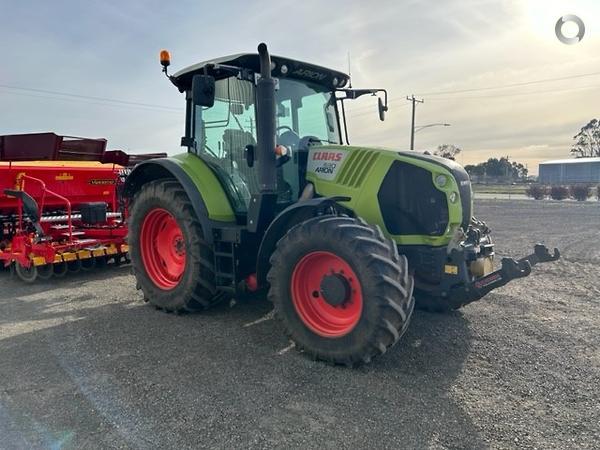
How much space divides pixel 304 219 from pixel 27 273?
15.4ft

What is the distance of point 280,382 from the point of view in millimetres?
3402

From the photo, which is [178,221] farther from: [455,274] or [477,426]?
[477,426]

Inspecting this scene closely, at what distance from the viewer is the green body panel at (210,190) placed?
185 inches

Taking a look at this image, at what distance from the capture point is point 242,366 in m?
3.67

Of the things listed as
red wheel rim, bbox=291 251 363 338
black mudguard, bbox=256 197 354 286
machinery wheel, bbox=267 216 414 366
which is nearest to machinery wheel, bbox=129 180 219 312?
black mudguard, bbox=256 197 354 286

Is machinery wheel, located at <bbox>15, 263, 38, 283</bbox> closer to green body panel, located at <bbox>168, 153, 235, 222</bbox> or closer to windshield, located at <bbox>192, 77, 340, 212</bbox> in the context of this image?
green body panel, located at <bbox>168, 153, 235, 222</bbox>

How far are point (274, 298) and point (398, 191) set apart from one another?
1404mm

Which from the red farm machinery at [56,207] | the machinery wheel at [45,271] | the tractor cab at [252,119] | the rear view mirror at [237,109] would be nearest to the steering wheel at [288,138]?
the tractor cab at [252,119]

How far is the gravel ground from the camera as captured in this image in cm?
276

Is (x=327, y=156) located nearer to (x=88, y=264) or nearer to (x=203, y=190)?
(x=203, y=190)

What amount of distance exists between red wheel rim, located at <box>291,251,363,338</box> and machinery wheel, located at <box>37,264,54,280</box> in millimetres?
4566

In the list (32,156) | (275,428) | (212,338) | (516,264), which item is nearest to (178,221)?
(212,338)

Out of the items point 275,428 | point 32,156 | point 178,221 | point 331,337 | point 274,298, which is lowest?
point 275,428

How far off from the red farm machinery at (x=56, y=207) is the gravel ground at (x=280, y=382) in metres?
1.53
